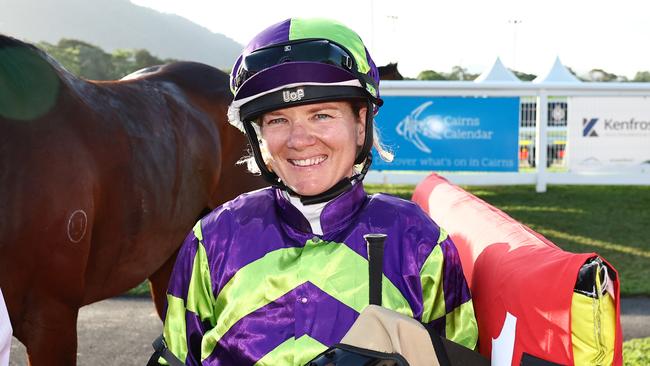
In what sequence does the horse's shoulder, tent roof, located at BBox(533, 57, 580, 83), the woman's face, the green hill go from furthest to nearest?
the green hill → tent roof, located at BBox(533, 57, 580, 83) → the horse's shoulder → the woman's face

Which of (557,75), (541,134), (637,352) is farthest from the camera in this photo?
(557,75)

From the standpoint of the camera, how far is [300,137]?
5.02ft

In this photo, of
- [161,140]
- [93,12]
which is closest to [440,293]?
[161,140]

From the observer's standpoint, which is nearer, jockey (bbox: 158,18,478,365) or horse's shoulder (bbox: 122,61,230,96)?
jockey (bbox: 158,18,478,365)

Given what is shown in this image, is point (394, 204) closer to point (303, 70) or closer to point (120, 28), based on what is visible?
point (303, 70)

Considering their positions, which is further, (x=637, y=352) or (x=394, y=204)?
(x=637, y=352)

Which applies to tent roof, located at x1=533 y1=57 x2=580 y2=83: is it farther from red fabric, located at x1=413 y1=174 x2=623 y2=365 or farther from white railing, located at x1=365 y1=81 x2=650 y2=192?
red fabric, located at x1=413 y1=174 x2=623 y2=365

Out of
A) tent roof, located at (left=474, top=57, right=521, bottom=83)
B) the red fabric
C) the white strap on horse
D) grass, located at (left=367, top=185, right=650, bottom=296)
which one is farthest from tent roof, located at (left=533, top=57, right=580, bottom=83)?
the white strap on horse

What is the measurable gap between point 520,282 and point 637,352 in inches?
106

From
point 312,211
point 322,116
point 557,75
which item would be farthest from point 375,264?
point 557,75

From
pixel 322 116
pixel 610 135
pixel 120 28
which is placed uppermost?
pixel 120 28

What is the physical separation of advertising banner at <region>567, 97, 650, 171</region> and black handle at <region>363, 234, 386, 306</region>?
8.67 metres

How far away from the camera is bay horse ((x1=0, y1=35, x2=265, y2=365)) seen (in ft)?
7.88

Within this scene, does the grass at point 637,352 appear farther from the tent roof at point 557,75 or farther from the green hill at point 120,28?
the green hill at point 120,28
